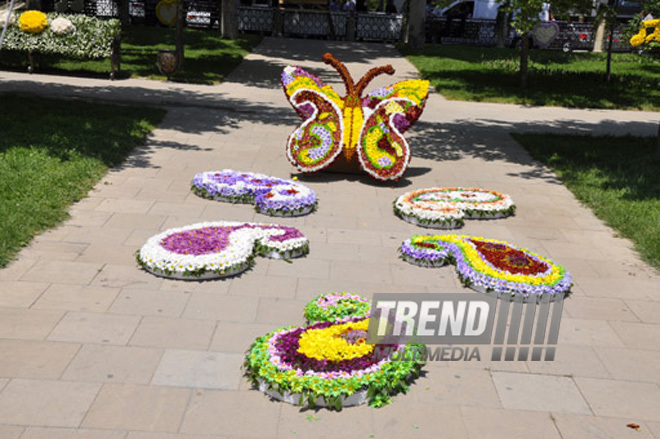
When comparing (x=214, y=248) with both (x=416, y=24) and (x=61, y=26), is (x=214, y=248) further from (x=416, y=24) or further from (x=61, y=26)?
(x=416, y=24)

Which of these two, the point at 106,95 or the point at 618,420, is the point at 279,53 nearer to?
the point at 106,95

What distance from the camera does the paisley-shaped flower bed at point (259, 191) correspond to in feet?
32.6

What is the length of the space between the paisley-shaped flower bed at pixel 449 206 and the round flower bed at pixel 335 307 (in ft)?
10.1

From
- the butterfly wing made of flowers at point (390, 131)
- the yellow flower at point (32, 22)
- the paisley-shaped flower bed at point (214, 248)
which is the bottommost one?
the paisley-shaped flower bed at point (214, 248)

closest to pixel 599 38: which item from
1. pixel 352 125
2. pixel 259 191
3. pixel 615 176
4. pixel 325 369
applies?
pixel 615 176

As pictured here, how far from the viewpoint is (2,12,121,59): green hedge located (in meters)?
19.7

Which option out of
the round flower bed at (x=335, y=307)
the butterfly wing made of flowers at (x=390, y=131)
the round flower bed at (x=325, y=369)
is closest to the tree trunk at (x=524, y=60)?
the butterfly wing made of flowers at (x=390, y=131)

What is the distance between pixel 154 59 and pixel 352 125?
47.7 ft

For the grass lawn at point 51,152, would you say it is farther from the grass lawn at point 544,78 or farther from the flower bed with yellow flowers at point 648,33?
the grass lawn at point 544,78

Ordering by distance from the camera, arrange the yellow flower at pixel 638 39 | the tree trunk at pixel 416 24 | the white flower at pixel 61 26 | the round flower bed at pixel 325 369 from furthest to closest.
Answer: the tree trunk at pixel 416 24
the white flower at pixel 61 26
the yellow flower at pixel 638 39
the round flower bed at pixel 325 369

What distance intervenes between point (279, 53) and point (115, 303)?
944 inches

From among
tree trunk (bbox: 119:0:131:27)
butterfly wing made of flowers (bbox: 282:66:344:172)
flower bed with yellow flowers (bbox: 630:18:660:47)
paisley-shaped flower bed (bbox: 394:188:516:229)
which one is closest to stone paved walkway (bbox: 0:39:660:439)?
paisley-shaped flower bed (bbox: 394:188:516:229)

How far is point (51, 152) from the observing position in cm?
1158

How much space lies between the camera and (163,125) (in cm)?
1521
